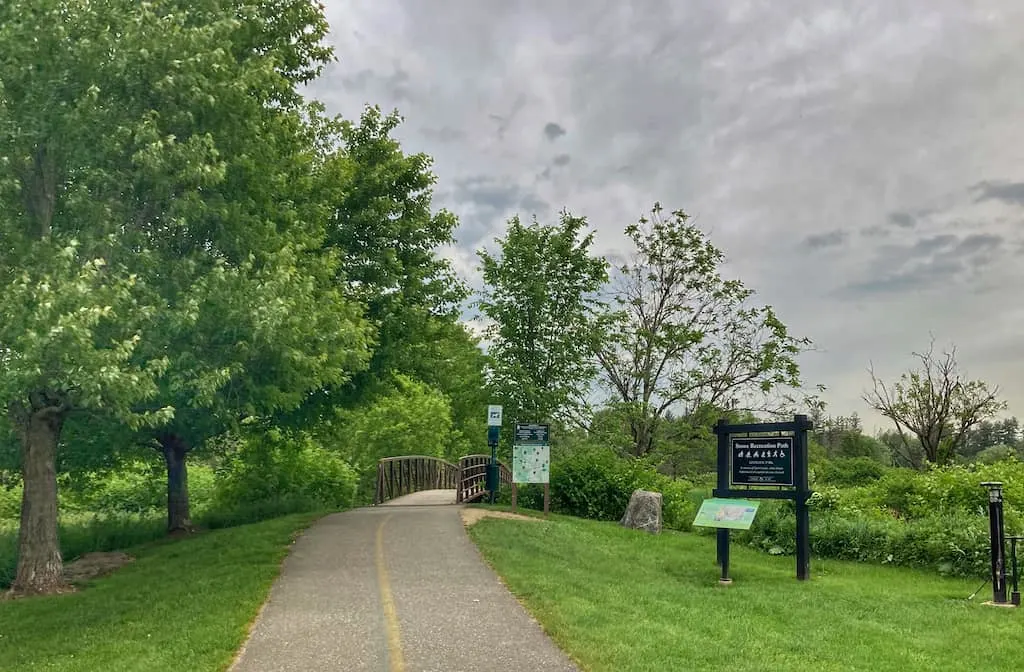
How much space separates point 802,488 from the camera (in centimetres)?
1118

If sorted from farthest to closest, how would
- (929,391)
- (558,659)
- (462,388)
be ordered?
(929,391), (462,388), (558,659)

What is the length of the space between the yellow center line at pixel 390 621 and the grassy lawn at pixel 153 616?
1.40 m

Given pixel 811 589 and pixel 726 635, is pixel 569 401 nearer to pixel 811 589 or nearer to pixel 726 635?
pixel 811 589

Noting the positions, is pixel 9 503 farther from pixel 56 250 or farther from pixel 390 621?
pixel 390 621

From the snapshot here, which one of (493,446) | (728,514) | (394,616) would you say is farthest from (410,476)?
(394,616)

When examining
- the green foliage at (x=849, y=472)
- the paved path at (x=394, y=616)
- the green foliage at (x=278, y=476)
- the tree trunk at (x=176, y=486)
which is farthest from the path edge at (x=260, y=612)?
the green foliage at (x=849, y=472)

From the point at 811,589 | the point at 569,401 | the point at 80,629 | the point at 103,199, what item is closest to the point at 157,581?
the point at 80,629

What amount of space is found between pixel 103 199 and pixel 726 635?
982 centimetres

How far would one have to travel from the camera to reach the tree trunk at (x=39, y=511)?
11.4 metres

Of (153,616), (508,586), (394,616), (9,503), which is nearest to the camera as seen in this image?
(394,616)

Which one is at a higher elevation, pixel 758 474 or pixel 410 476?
pixel 758 474

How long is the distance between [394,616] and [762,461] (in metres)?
6.23

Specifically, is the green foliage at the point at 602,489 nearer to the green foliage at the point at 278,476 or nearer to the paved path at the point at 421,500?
the paved path at the point at 421,500

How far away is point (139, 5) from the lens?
10.7 metres
